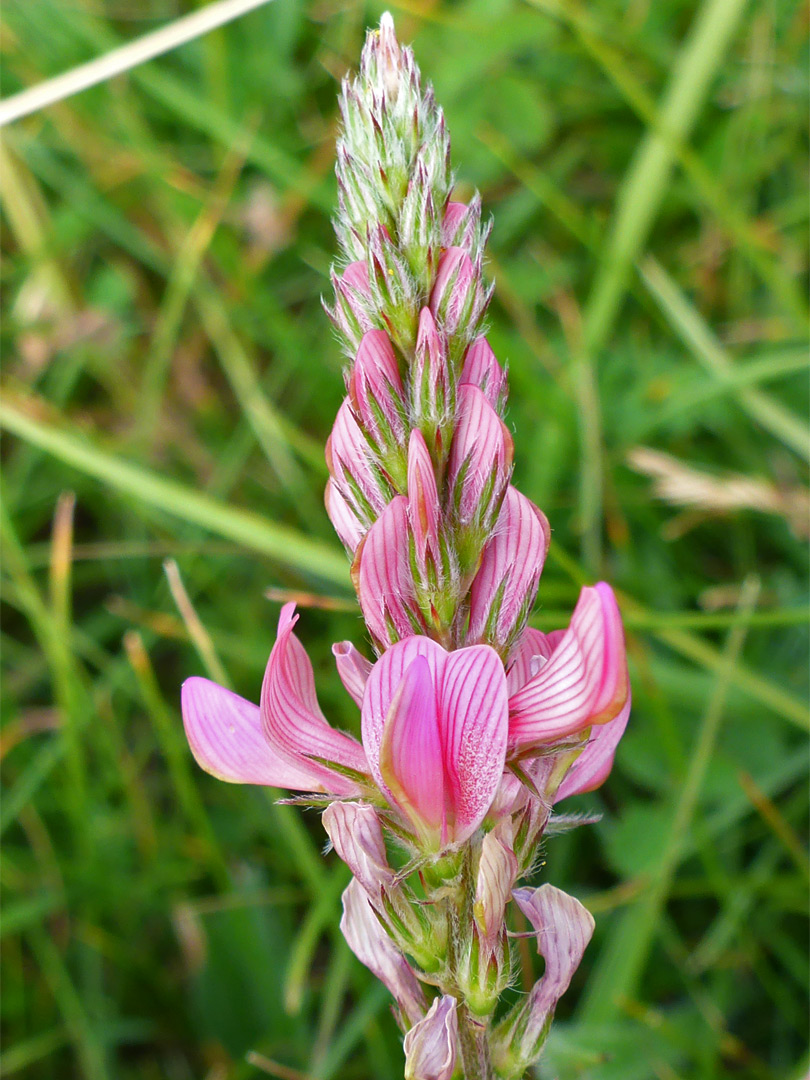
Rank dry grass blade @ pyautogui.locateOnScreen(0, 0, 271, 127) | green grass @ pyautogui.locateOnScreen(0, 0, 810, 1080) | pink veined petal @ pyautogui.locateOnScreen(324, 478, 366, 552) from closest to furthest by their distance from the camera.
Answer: pink veined petal @ pyautogui.locateOnScreen(324, 478, 366, 552)
dry grass blade @ pyautogui.locateOnScreen(0, 0, 271, 127)
green grass @ pyautogui.locateOnScreen(0, 0, 810, 1080)

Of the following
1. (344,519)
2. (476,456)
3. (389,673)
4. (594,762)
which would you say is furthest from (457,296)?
(594,762)

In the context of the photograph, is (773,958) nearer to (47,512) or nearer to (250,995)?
(250,995)

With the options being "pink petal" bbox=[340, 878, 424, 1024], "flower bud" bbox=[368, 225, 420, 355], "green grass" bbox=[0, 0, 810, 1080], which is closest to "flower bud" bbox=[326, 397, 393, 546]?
"flower bud" bbox=[368, 225, 420, 355]

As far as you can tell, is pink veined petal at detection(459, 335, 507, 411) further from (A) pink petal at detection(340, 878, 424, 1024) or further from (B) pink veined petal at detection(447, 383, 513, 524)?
(A) pink petal at detection(340, 878, 424, 1024)

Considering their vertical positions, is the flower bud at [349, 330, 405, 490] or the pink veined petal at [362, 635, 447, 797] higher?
the flower bud at [349, 330, 405, 490]

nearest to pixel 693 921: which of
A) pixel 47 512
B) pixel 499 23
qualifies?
pixel 47 512

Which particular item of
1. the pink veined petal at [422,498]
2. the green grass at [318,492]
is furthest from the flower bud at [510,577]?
the green grass at [318,492]

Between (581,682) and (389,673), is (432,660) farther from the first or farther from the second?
(581,682)
